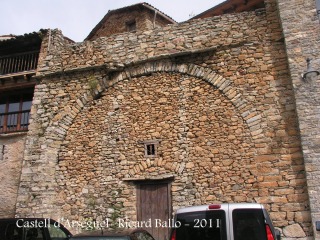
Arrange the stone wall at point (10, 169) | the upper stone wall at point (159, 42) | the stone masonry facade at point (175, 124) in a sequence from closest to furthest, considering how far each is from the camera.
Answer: the stone masonry facade at point (175, 124) → the upper stone wall at point (159, 42) → the stone wall at point (10, 169)

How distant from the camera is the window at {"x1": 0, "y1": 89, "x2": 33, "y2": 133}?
12.0m

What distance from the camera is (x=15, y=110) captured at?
12328 mm

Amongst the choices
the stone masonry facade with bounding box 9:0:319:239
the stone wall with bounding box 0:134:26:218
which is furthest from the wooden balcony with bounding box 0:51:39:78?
the stone wall with bounding box 0:134:26:218

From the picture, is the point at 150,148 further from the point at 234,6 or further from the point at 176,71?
the point at 234,6

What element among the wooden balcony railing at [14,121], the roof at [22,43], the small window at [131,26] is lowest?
the wooden balcony railing at [14,121]

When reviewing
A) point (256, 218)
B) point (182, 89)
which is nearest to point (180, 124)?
point (182, 89)

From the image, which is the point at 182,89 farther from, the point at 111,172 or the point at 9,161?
the point at 9,161

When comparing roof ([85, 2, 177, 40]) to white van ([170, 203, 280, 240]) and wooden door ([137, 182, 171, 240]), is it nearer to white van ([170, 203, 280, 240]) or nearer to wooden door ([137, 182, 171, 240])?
wooden door ([137, 182, 171, 240])

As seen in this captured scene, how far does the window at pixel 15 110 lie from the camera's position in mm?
11984

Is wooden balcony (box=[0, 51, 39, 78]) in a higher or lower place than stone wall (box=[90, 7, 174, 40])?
lower

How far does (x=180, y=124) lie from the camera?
30.9 feet

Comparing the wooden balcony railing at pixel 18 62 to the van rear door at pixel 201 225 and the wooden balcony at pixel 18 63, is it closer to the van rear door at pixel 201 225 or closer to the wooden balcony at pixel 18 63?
the wooden balcony at pixel 18 63

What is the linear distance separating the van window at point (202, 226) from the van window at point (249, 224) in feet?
0.57

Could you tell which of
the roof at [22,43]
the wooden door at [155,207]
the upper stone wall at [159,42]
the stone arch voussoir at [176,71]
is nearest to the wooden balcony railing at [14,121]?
the upper stone wall at [159,42]
